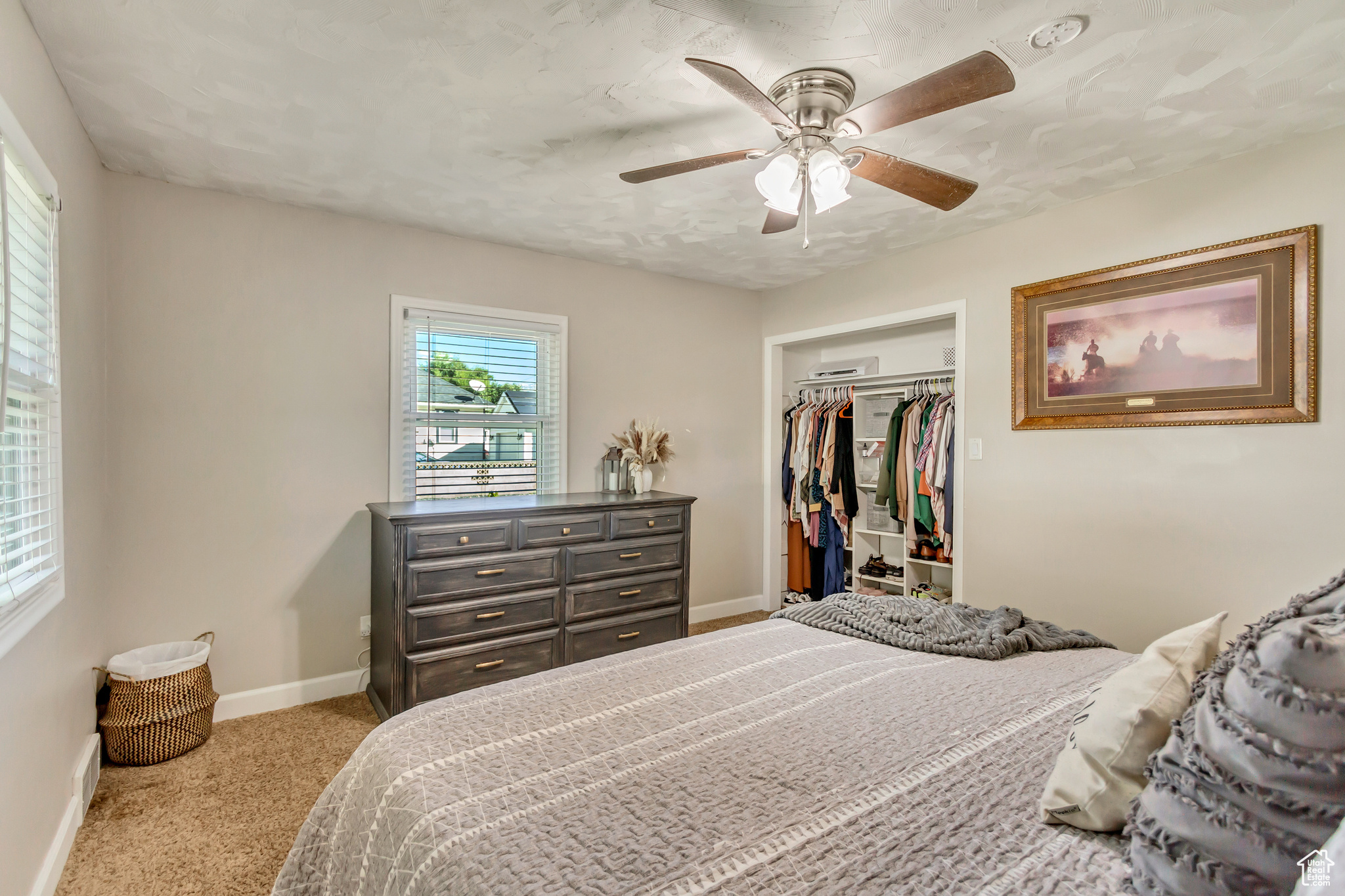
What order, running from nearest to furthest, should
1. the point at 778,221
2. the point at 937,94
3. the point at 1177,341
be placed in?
the point at 937,94 < the point at 778,221 < the point at 1177,341

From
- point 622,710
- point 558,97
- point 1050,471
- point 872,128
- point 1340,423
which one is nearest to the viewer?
point 622,710

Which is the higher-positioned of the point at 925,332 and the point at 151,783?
the point at 925,332

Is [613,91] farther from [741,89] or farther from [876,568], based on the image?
[876,568]

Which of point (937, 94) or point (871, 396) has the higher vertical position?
point (937, 94)

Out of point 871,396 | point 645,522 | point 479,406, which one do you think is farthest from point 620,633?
point 871,396

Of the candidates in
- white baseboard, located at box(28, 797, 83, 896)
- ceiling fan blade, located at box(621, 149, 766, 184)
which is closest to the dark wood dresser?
white baseboard, located at box(28, 797, 83, 896)

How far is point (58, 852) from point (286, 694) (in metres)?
1.16

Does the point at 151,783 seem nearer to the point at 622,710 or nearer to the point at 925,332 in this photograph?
the point at 622,710

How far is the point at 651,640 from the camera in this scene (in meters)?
3.38

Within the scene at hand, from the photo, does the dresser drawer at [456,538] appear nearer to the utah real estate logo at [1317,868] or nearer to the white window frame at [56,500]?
the white window frame at [56,500]

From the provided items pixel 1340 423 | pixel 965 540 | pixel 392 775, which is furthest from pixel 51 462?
pixel 1340 423

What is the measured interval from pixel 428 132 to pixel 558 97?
562 millimetres

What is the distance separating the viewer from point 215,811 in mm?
2141

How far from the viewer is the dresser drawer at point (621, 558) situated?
3.13 m
